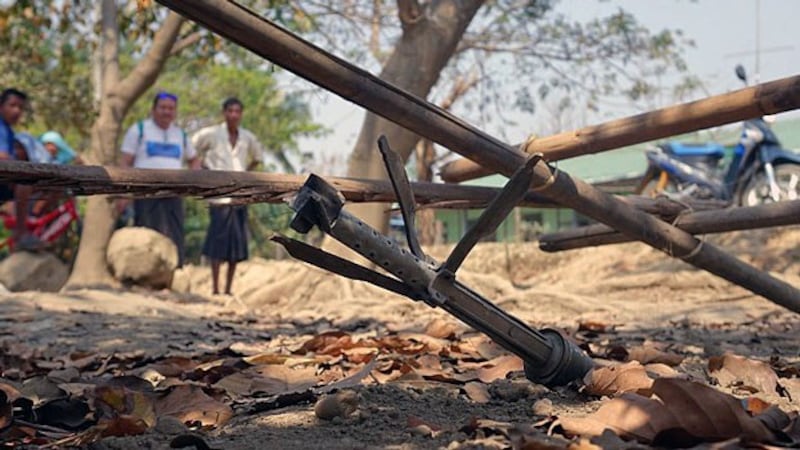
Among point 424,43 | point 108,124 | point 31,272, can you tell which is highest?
point 424,43

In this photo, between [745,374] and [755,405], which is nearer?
[755,405]

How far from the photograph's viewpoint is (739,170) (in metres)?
9.04

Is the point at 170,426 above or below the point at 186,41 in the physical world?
below

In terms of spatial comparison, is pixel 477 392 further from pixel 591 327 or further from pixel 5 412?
pixel 591 327

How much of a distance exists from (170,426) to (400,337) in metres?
1.48

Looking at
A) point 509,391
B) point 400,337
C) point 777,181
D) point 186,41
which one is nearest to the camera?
point 509,391

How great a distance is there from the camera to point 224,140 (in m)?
7.52

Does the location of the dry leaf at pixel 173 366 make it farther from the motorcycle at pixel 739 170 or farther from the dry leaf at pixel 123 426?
the motorcycle at pixel 739 170

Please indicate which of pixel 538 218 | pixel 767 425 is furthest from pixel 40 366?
pixel 538 218

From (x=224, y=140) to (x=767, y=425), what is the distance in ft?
20.7

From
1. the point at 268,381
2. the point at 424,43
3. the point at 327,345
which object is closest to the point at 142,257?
the point at 424,43

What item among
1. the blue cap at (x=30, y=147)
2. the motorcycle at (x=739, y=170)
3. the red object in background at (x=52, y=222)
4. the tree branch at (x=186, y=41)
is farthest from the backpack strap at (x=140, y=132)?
the motorcycle at (x=739, y=170)

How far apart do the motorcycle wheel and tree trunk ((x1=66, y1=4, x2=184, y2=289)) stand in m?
5.35

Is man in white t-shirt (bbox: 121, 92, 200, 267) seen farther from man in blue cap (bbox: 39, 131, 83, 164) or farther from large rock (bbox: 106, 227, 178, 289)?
man in blue cap (bbox: 39, 131, 83, 164)
